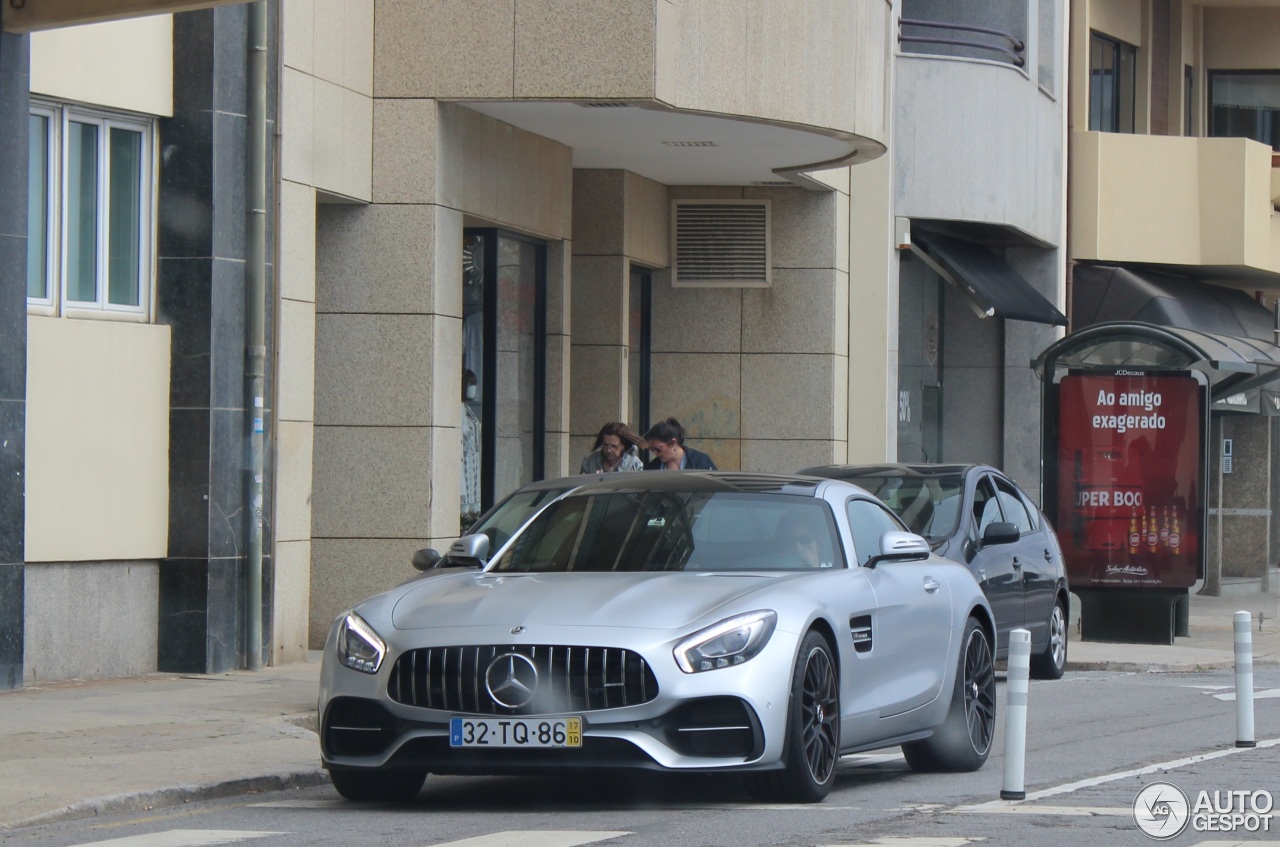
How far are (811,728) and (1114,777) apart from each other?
6.56 ft

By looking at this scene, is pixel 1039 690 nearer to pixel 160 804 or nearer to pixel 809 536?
pixel 809 536

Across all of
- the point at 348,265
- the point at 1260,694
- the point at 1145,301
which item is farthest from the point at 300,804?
the point at 1145,301

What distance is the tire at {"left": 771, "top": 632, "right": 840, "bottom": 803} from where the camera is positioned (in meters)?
8.38

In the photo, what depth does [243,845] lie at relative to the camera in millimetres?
7664

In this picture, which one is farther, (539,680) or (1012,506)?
(1012,506)

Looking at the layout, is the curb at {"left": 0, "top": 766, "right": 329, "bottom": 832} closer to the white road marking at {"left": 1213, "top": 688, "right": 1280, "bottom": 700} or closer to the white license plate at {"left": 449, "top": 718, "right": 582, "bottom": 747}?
the white license plate at {"left": 449, "top": 718, "right": 582, "bottom": 747}

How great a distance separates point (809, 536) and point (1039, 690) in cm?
649

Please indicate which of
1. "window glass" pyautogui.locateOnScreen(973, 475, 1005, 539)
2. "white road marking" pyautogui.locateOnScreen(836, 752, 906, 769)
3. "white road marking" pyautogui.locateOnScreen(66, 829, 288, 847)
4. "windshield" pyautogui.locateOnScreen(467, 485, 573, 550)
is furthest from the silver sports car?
"window glass" pyautogui.locateOnScreen(973, 475, 1005, 539)

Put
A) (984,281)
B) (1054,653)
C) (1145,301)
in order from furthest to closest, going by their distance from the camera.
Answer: (1145,301) < (984,281) < (1054,653)

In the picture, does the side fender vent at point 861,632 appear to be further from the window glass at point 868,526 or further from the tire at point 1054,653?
the tire at point 1054,653

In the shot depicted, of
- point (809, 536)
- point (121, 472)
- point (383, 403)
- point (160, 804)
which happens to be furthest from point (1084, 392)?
point (160, 804)

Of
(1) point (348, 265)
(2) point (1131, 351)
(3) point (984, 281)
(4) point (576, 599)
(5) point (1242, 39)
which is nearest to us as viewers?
(4) point (576, 599)

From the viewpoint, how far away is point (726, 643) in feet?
27.2

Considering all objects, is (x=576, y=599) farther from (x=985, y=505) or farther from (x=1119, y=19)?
(x=1119, y=19)
